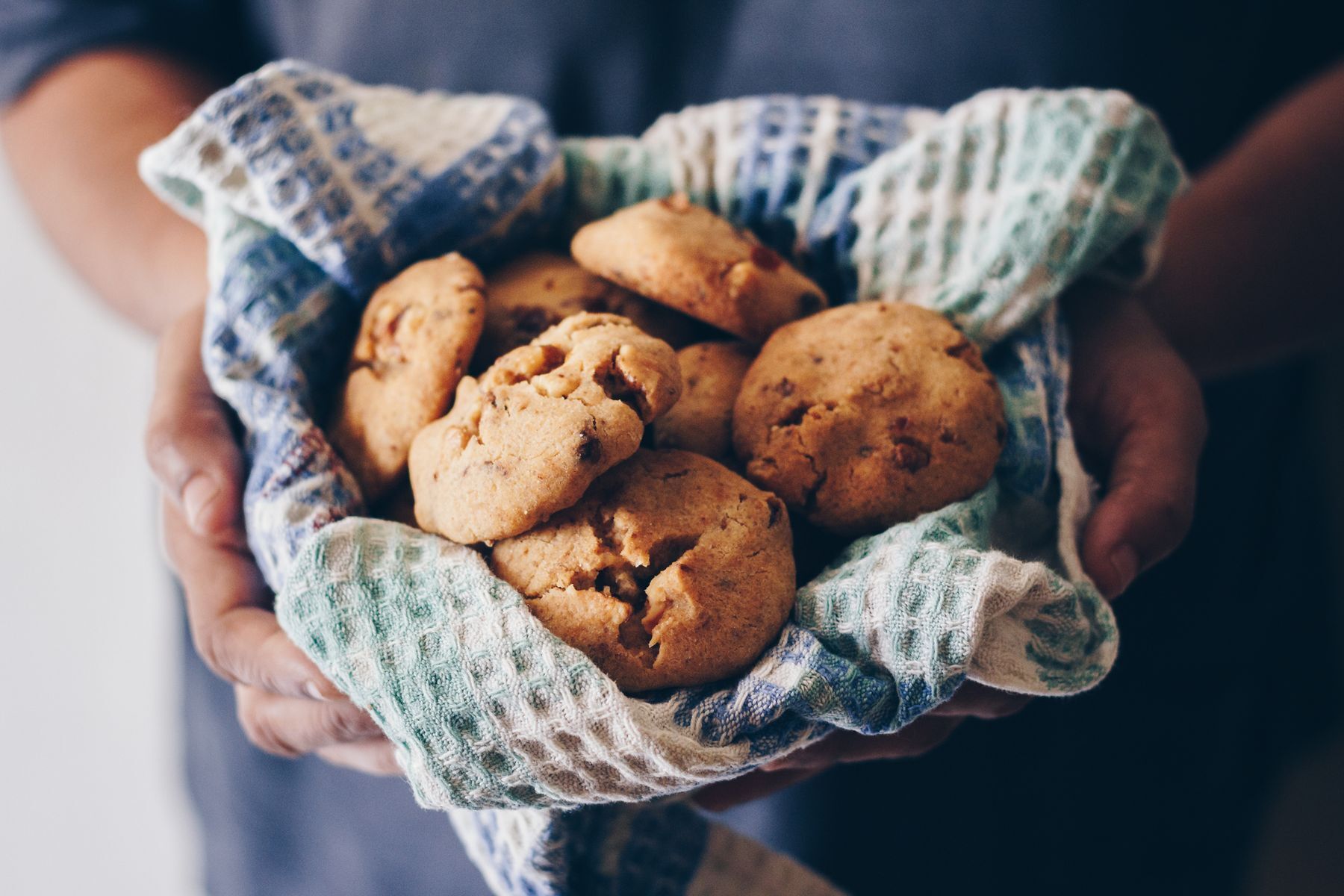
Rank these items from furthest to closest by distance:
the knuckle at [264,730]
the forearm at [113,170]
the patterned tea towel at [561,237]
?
the forearm at [113,170]
the knuckle at [264,730]
the patterned tea towel at [561,237]

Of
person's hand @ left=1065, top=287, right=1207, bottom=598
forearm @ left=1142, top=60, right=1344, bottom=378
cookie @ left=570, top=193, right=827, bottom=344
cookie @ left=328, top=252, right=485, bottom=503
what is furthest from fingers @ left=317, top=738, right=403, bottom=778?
forearm @ left=1142, top=60, right=1344, bottom=378

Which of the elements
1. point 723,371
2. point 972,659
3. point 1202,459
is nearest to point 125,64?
point 723,371

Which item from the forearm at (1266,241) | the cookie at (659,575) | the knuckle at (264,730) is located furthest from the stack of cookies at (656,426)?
the forearm at (1266,241)

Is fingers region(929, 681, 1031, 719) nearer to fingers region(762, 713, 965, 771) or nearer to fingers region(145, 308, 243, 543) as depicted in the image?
fingers region(762, 713, 965, 771)

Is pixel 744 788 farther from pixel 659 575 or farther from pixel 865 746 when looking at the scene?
pixel 659 575

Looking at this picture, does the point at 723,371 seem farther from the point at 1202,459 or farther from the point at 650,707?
the point at 1202,459

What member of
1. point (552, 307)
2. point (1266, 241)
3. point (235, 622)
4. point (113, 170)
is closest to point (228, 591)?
point (235, 622)

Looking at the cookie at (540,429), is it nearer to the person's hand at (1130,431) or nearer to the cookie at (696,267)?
the cookie at (696,267)
